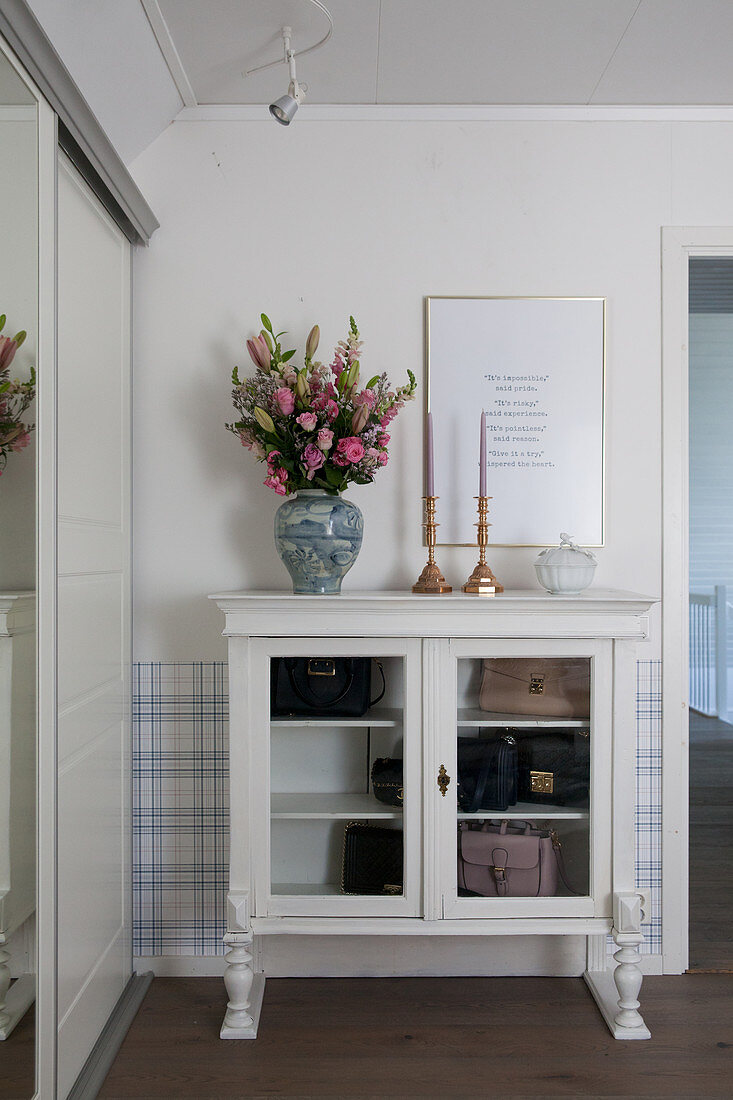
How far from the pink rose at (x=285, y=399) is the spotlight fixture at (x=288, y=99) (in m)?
0.60

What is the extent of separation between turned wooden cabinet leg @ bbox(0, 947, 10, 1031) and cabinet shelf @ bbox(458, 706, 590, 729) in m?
1.09

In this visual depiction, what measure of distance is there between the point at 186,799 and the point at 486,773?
2.95 feet

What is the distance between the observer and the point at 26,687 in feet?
Answer: 4.90

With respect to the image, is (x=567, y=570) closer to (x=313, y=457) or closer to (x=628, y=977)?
(x=313, y=457)

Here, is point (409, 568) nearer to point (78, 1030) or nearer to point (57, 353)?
point (57, 353)

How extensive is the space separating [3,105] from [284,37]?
3.01 ft

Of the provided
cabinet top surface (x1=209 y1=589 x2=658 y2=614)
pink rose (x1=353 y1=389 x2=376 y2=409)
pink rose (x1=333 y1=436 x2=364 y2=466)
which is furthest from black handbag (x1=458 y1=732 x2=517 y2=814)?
pink rose (x1=353 y1=389 x2=376 y2=409)

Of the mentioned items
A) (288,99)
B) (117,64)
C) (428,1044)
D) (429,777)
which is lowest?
(428,1044)

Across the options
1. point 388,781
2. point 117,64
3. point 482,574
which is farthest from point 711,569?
point 117,64

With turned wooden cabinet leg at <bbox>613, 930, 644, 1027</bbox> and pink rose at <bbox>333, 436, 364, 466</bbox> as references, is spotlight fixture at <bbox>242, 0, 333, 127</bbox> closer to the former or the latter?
pink rose at <bbox>333, 436, 364, 466</bbox>

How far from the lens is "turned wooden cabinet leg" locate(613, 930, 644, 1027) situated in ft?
6.53

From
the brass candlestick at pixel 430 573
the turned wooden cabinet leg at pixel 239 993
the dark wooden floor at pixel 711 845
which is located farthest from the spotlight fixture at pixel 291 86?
the dark wooden floor at pixel 711 845

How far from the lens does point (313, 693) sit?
2.02 m

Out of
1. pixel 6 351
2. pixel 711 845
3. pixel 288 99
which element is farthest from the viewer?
Result: pixel 711 845
